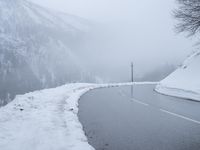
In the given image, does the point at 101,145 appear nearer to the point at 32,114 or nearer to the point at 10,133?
the point at 10,133

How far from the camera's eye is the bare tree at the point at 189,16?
19969 millimetres

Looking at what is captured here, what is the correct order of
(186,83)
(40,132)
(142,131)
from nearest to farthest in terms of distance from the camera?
1. (40,132)
2. (142,131)
3. (186,83)

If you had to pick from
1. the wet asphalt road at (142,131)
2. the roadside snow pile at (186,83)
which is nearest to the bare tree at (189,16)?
the roadside snow pile at (186,83)

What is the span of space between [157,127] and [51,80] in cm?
18010

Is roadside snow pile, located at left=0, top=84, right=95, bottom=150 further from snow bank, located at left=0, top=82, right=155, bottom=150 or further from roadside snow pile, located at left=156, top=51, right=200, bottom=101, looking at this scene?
roadside snow pile, located at left=156, top=51, right=200, bottom=101

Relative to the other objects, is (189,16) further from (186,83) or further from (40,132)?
(40,132)

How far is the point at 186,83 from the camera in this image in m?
18.4

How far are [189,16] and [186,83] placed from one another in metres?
5.61

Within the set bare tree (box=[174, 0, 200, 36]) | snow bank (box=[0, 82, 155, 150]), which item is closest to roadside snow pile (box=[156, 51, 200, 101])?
bare tree (box=[174, 0, 200, 36])

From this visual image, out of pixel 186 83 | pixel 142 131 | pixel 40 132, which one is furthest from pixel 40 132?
pixel 186 83

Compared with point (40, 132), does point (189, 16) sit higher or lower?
higher

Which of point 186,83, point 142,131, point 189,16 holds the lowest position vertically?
point 142,131

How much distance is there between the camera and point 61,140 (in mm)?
6141

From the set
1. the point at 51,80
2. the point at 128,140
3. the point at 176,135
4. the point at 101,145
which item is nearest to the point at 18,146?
the point at 101,145
